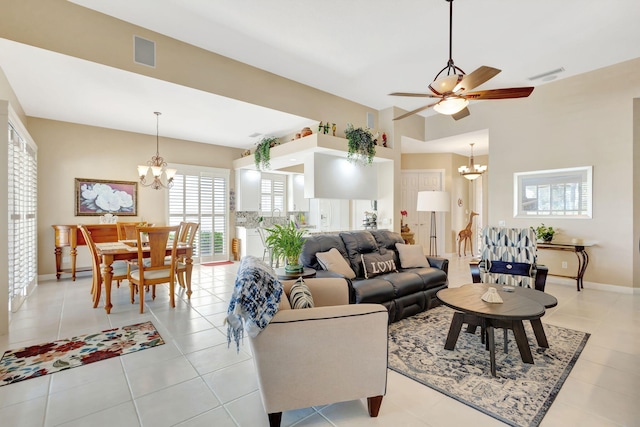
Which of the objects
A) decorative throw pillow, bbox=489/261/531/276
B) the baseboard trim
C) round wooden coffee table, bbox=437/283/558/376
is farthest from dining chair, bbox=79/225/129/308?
the baseboard trim

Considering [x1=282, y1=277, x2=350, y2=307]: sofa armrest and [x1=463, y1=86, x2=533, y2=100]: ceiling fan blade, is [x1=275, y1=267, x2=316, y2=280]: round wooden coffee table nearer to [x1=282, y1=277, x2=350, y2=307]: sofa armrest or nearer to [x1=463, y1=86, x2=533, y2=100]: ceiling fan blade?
[x1=282, y1=277, x2=350, y2=307]: sofa armrest

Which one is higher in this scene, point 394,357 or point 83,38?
point 83,38

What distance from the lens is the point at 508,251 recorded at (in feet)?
12.4

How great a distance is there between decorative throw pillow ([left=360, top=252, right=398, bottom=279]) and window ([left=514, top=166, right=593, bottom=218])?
331cm

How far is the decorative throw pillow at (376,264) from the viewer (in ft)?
11.7

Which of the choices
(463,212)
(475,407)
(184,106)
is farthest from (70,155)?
(463,212)

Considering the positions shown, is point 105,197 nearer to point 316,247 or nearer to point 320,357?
point 316,247

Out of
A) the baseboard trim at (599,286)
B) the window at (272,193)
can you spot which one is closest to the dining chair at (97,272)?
the window at (272,193)

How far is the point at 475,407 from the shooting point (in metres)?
1.85

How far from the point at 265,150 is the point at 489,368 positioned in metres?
5.17

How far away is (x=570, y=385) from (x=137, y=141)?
7.21 metres

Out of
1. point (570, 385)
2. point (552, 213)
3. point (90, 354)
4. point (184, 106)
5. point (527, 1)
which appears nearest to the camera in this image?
point (570, 385)

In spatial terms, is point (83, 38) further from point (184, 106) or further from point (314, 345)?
point (314, 345)

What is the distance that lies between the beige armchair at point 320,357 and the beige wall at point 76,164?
564cm
